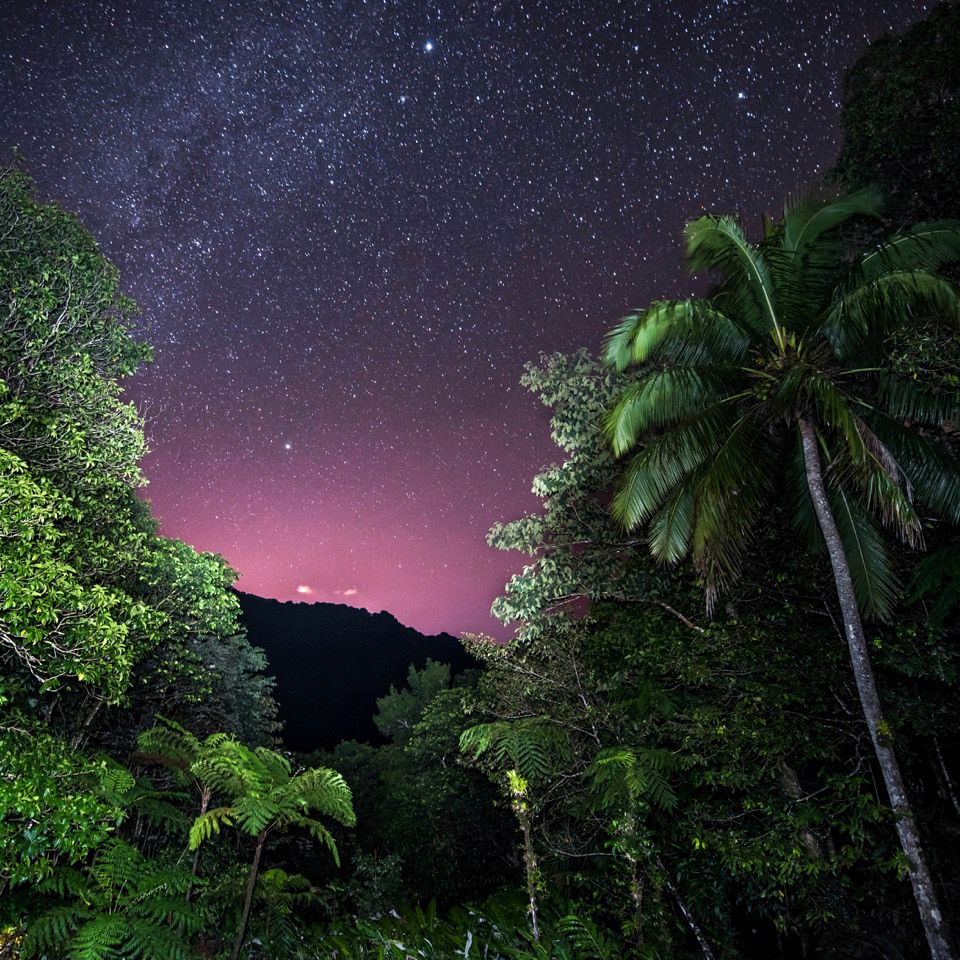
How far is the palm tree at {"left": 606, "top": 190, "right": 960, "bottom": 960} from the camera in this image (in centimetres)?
643

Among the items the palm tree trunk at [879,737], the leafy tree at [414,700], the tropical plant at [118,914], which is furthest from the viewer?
the leafy tree at [414,700]

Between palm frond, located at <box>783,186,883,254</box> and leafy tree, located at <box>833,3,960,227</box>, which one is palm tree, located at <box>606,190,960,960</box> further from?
leafy tree, located at <box>833,3,960,227</box>

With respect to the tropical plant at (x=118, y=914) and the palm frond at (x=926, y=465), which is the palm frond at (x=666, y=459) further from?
the tropical plant at (x=118, y=914)

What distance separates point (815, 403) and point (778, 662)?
10.3ft

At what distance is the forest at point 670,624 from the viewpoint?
5031 mm

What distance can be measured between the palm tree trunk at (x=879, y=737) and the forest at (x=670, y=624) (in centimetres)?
3

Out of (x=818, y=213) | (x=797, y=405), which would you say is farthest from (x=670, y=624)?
(x=818, y=213)

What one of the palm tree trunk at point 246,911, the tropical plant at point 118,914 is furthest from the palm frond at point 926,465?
the tropical plant at point 118,914

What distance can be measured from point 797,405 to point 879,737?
3658 mm

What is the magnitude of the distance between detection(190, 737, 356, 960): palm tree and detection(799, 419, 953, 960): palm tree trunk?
511 centimetres

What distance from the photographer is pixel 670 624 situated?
9.13 metres

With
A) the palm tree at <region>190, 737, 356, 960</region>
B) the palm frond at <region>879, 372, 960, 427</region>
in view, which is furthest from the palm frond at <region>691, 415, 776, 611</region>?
the palm tree at <region>190, 737, 356, 960</region>

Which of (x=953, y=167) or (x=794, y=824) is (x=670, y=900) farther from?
(x=953, y=167)

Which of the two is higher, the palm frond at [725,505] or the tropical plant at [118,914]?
the palm frond at [725,505]
